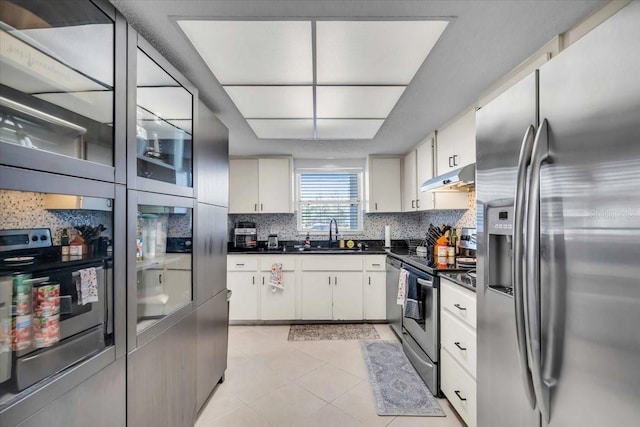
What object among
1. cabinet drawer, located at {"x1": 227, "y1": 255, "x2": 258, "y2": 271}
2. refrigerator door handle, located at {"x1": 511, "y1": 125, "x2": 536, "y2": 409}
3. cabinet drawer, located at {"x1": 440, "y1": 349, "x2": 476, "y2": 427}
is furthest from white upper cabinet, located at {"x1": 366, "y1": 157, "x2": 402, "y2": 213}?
Result: refrigerator door handle, located at {"x1": 511, "y1": 125, "x2": 536, "y2": 409}

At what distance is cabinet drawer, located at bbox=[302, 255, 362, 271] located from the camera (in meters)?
3.46

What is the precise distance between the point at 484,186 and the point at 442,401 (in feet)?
5.46

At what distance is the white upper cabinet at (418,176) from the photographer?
9.42 feet

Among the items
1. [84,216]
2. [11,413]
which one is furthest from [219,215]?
[11,413]

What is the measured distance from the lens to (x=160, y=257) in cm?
151

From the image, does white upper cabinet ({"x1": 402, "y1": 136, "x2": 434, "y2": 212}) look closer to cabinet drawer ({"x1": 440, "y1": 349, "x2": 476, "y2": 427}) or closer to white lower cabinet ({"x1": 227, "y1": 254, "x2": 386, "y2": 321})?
white lower cabinet ({"x1": 227, "y1": 254, "x2": 386, "y2": 321})

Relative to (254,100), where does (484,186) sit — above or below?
below

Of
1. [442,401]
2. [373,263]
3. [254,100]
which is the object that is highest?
[254,100]

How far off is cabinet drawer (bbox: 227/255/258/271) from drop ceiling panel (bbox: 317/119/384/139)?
5.63 feet

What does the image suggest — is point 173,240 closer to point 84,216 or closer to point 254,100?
point 84,216

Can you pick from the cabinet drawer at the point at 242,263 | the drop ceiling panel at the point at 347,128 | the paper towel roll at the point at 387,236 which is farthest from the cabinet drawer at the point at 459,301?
the cabinet drawer at the point at 242,263

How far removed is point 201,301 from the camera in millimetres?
→ 1765

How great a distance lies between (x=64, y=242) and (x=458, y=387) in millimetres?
2164

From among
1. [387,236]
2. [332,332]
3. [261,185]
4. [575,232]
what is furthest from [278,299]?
[575,232]
